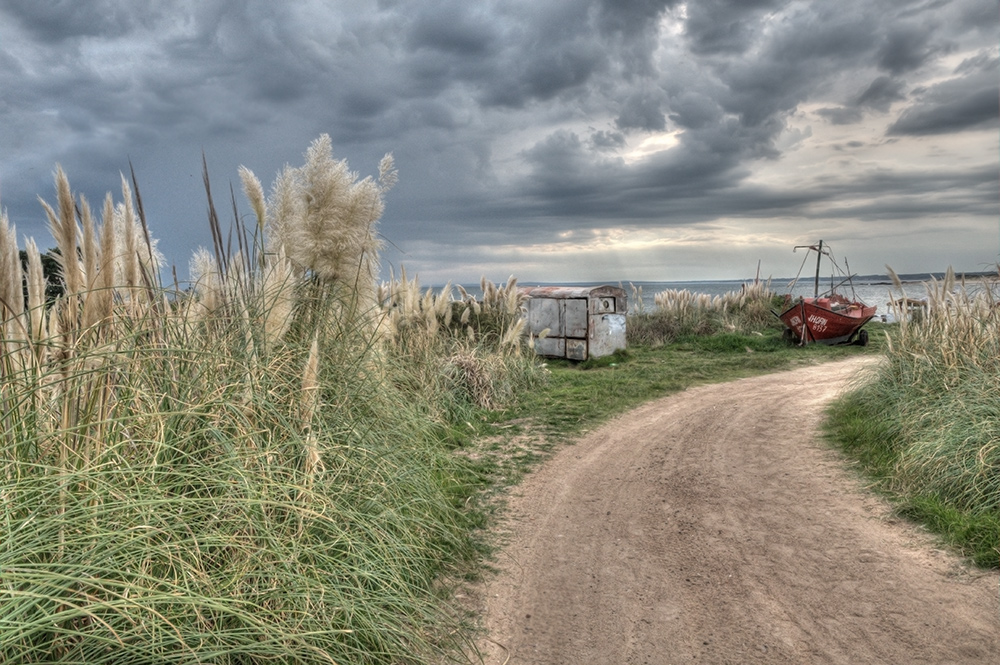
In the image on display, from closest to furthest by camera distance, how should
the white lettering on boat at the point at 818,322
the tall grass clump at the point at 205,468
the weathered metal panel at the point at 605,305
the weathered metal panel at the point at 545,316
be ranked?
the tall grass clump at the point at 205,468 < the weathered metal panel at the point at 605,305 < the weathered metal panel at the point at 545,316 < the white lettering on boat at the point at 818,322

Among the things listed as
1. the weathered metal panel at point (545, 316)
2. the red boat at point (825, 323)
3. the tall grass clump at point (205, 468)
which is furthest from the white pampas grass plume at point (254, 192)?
the red boat at point (825, 323)

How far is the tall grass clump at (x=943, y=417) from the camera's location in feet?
16.0

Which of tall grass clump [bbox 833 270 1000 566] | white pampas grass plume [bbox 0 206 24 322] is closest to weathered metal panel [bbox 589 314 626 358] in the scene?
tall grass clump [bbox 833 270 1000 566]

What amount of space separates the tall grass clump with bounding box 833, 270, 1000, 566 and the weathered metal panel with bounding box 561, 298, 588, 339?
239 inches

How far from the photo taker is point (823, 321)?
54.2 feet

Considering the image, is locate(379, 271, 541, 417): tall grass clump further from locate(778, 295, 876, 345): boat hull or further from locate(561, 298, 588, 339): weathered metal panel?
locate(778, 295, 876, 345): boat hull

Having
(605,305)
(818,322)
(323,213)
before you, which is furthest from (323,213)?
(818,322)

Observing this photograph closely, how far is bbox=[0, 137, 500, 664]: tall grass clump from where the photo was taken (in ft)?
7.32

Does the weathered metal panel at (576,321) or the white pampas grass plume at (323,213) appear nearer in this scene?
the white pampas grass plume at (323,213)

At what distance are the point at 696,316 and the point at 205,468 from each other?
17669mm

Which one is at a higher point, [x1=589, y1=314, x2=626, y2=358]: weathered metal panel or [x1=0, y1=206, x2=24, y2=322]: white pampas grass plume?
[x1=0, y1=206, x2=24, y2=322]: white pampas grass plume

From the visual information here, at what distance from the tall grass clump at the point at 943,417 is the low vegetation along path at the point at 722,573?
0.30 metres

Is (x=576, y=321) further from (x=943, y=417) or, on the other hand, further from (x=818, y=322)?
(x=943, y=417)

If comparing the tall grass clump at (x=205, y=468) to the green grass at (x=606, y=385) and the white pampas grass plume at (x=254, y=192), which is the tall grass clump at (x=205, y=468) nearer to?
the white pampas grass plume at (x=254, y=192)
